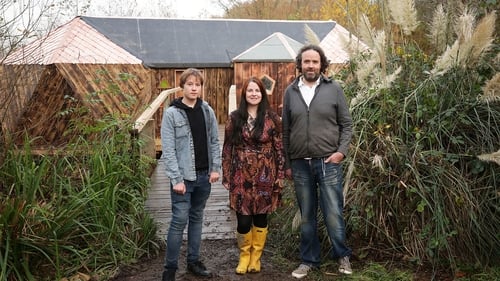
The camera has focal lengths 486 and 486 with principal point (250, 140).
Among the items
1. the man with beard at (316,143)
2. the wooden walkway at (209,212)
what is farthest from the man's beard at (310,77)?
the wooden walkway at (209,212)

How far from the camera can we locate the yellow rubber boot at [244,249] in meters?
3.50

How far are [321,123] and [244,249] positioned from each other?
3.57 ft

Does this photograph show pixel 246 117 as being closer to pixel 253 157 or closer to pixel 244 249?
pixel 253 157

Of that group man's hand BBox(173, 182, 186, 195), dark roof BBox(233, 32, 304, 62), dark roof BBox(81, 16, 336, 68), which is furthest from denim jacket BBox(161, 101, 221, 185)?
dark roof BBox(81, 16, 336, 68)

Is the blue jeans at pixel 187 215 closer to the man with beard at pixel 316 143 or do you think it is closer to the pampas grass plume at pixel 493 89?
the man with beard at pixel 316 143

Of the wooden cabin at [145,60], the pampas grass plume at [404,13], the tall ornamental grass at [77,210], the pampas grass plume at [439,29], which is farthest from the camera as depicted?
the wooden cabin at [145,60]

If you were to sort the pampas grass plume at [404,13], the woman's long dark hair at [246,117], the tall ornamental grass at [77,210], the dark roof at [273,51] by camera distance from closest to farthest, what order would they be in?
the tall ornamental grass at [77,210], the woman's long dark hair at [246,117], the pampas grass plume at [404,13], the dark roof at [273,51]

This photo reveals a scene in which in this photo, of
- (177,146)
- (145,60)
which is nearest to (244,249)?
(177,146)

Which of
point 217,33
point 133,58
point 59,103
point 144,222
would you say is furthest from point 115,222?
point 217,33

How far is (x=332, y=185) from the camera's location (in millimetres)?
3266

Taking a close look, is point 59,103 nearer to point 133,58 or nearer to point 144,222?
point 144,222

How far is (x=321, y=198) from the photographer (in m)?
3.35

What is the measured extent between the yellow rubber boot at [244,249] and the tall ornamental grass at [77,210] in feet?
2.85

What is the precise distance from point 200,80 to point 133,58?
960 cm
